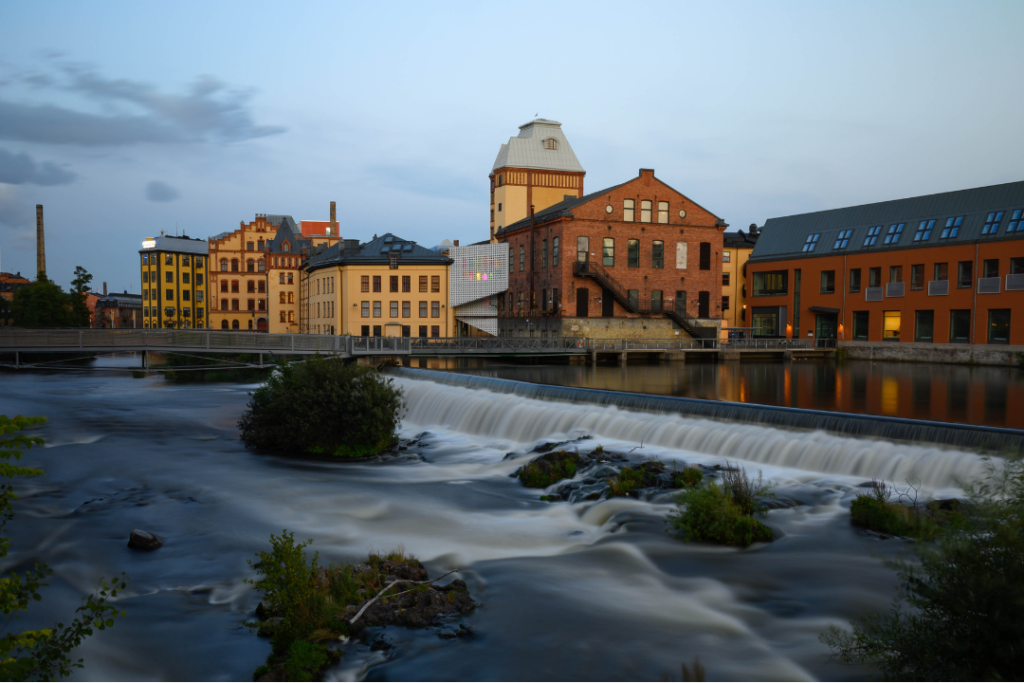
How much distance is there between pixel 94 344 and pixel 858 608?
3469 centimetres

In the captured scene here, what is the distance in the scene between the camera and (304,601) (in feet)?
30.0

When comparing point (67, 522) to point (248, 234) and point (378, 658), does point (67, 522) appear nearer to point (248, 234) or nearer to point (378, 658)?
point (378, 658)

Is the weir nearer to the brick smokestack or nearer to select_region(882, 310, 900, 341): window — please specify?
select_region(882, 310, 900, 341): window

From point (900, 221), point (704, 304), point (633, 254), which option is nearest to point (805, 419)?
point (633, 254)

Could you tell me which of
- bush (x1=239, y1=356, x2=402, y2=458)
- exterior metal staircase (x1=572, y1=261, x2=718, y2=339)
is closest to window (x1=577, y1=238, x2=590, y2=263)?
exterior metal staircase (x1=572, y1=261, x2=718, y2=339)

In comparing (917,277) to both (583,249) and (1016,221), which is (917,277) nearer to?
(1016,221)

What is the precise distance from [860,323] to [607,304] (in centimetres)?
1858

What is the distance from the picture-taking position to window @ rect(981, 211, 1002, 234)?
42969 mm

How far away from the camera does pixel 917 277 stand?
156 ft

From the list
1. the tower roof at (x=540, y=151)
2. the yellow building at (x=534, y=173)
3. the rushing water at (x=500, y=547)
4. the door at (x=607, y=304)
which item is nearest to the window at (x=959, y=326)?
the door at (x=607, y=304)

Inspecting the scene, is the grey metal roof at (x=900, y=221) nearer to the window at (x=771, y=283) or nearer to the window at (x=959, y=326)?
the window at (x=771, y=283)

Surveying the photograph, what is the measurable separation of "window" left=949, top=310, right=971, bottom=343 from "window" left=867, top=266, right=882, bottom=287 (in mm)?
6162

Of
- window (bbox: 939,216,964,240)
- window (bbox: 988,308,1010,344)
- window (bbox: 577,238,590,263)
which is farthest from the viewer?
window (bbox: 577,238,590,263)

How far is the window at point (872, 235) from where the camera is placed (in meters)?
51.2
